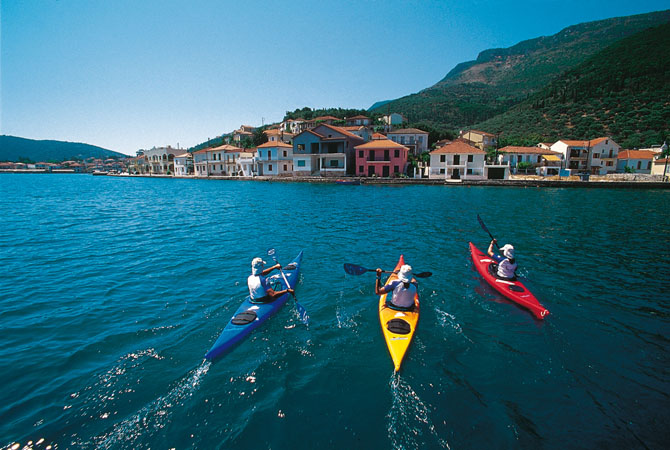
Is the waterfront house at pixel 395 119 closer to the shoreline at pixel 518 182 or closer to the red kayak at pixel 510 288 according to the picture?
the shoreline at pixel 518 182

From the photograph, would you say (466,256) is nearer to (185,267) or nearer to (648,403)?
(648,403)

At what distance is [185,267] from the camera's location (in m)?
11.8

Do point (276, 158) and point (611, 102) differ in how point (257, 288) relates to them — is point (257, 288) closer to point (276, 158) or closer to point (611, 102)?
point (276, 158)

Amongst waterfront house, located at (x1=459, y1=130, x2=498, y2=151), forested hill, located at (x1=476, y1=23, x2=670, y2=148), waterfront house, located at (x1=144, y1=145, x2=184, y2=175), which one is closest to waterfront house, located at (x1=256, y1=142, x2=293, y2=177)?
waterfront house, located at (x1=459, y1=130, x2=498, y2=151)

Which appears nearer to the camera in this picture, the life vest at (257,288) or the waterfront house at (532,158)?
the life vest at (257,288)

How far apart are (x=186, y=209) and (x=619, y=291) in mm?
27974

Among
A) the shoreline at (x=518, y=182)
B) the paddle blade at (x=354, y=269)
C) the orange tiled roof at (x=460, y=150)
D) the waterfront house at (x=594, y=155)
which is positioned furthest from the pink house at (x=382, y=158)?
the paddle blade at (x=354, y=269)

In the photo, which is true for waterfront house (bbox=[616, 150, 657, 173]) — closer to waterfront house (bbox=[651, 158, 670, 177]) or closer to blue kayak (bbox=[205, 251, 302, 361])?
waterfront house (bbox=[651, 158, 670, 177])

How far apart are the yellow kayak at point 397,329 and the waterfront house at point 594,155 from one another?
197ft

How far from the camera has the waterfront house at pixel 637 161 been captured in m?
50.3

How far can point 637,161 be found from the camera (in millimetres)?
50781

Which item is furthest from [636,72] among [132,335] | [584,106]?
[132,335]

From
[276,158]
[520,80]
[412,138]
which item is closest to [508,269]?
[276,158]

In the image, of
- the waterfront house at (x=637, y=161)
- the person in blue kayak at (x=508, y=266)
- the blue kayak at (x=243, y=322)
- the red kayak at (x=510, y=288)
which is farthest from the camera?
the waterfront house at (x=637, y=161)
